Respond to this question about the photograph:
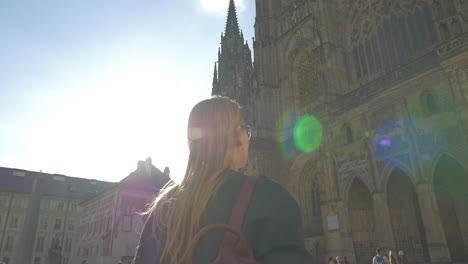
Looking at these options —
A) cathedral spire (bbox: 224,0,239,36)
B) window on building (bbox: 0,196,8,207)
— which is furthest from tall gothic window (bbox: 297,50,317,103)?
window on building (bbox: 0,196,8,207)

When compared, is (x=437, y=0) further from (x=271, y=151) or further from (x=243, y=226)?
(x=243, y=226)

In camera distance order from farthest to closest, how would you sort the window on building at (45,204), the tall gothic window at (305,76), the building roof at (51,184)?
1. the building roof at (51,184)
2. the window on building at (45,204)
3. the tall gothic window at (305,76)

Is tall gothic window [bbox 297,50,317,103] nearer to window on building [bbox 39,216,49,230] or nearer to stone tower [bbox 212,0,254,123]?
stone tower [bbox 212,0,254,123]

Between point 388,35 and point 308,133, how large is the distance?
796cm

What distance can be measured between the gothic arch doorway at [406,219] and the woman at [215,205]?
16413 millimetres

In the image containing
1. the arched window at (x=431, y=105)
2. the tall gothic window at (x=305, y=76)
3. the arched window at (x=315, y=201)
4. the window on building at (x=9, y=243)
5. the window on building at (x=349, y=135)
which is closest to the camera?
the arched window at (x=431, y=105)

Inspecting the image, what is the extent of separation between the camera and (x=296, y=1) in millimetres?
26016

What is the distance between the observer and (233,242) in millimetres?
1117

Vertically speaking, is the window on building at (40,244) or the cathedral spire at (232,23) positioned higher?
the cathedral spire at (232,23)

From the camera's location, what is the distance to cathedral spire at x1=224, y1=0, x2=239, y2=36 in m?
58.3

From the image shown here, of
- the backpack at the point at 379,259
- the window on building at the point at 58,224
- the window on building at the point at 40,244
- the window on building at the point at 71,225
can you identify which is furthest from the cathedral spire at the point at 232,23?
the backpack at the point at 379,259

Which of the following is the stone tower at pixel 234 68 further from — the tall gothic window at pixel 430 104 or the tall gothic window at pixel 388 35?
the tall gothic window at pixel 430 104

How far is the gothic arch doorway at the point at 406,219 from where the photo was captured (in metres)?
15.3

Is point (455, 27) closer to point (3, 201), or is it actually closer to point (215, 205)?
point (215, 205)
